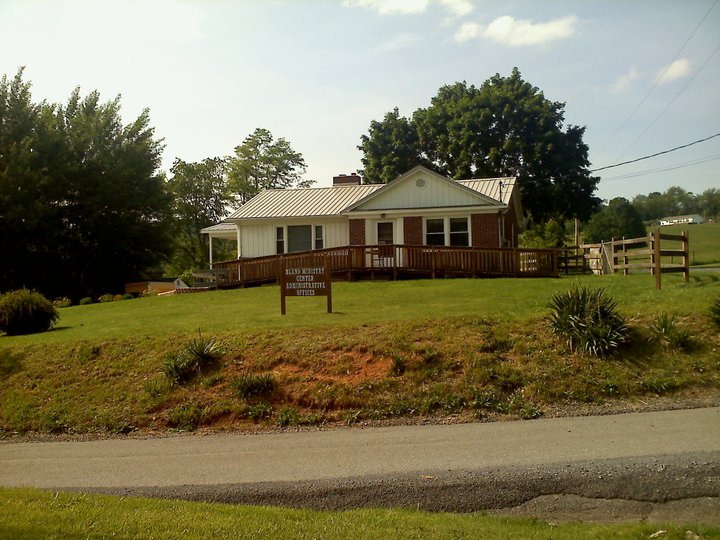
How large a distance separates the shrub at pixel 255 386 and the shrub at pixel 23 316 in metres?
9.53

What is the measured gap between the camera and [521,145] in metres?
45.0

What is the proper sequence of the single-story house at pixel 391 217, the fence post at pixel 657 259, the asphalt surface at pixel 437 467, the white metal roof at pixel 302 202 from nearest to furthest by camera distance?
the asphalt surface at pixel 437 467, the fence post at pixel 657 259, the single-story house at pixel 391 217, the white metal roof at pixel 302 202

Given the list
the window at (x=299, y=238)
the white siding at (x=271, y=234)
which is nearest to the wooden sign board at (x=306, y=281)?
the white siding at (x=271, y=234)

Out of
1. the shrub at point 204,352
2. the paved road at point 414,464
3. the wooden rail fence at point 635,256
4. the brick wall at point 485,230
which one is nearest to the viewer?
the paved road at point 414,464

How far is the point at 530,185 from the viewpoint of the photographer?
46062 mm

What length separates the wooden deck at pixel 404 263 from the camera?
23.4 m

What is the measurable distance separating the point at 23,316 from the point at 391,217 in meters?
14.9

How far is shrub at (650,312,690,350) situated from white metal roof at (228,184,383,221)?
18.8 metres

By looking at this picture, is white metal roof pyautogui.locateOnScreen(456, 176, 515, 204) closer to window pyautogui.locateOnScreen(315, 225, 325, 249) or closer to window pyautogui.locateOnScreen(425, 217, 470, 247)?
window pyautogui.locateOnScreen(425, 217, 470, 247)

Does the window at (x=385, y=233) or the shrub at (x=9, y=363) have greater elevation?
the window at (x=385, y=233)

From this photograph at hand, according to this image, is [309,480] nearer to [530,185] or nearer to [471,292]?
[471,292]

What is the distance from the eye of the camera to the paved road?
656 centimetres

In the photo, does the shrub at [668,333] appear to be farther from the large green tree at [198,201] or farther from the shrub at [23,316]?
the large green tree at [198,201]

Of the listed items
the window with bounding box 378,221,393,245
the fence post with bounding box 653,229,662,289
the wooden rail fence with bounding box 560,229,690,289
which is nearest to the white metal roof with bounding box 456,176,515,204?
the window with bounding box 378,221,393,245
